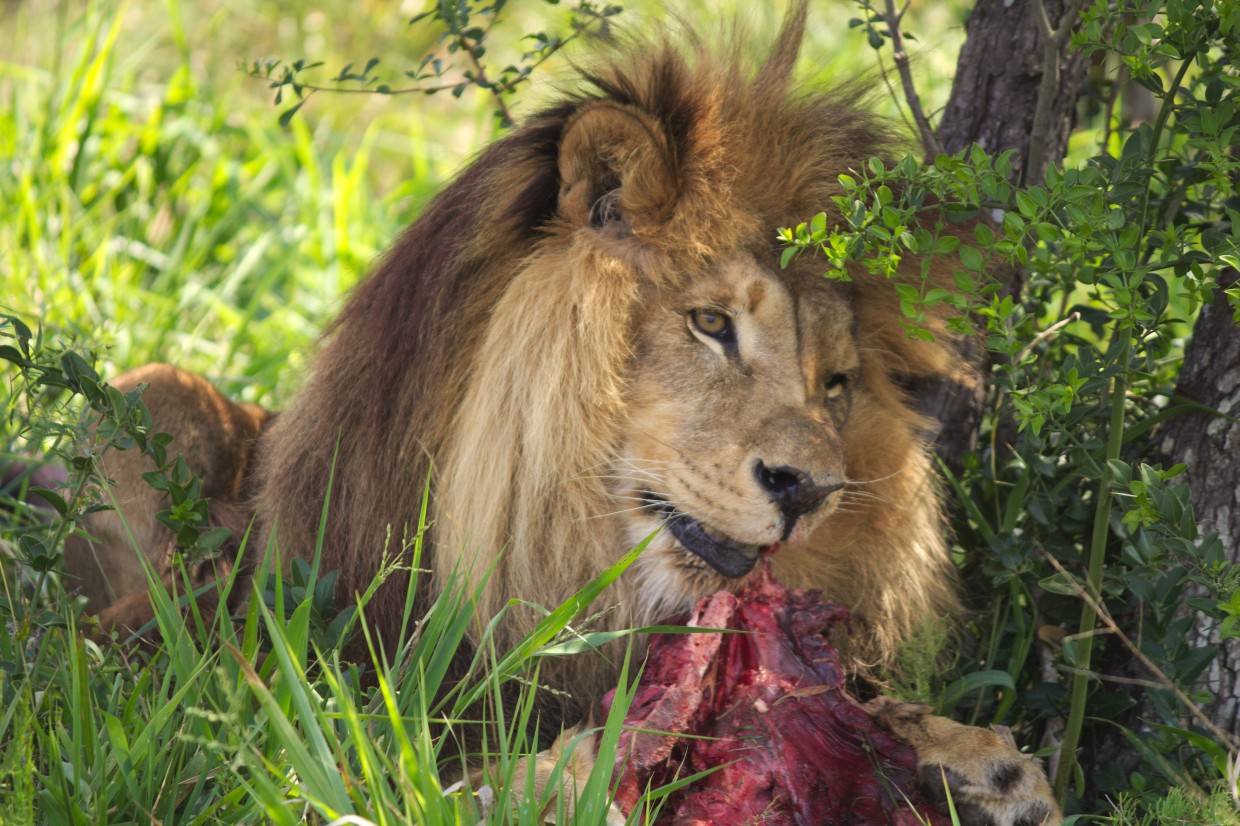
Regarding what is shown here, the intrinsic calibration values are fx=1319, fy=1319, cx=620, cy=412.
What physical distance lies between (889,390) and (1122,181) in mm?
679

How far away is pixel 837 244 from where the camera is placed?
210cm

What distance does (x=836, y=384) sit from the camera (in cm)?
250

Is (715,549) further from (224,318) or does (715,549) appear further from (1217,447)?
(224,318)

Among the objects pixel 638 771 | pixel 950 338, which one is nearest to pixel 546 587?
pixel 638 771

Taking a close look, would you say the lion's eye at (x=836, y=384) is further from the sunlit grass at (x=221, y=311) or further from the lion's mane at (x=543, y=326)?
the sunlit grass at (x=221, y=311)

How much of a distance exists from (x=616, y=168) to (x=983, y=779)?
117cm

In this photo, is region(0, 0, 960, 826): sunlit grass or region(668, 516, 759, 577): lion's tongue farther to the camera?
region(668, 516, 759, 577): lion's tongue

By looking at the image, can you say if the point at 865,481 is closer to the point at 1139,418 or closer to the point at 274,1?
the point at 1139,418

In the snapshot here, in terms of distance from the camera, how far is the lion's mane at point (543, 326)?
7.50 ft

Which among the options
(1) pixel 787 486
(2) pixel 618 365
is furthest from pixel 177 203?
(1) pixel 787 486

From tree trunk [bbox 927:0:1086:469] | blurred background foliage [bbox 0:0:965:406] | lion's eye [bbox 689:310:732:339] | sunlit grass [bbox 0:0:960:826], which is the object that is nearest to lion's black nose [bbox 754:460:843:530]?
lion's eye [bbox 689:310:732:339]

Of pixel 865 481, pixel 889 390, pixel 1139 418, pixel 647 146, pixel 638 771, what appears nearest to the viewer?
pixel 638 771

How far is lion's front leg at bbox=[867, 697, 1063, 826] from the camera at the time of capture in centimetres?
203

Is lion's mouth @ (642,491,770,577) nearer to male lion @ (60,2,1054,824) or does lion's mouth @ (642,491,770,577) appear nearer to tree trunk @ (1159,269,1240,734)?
male lion @ (60,2,1054,824)
